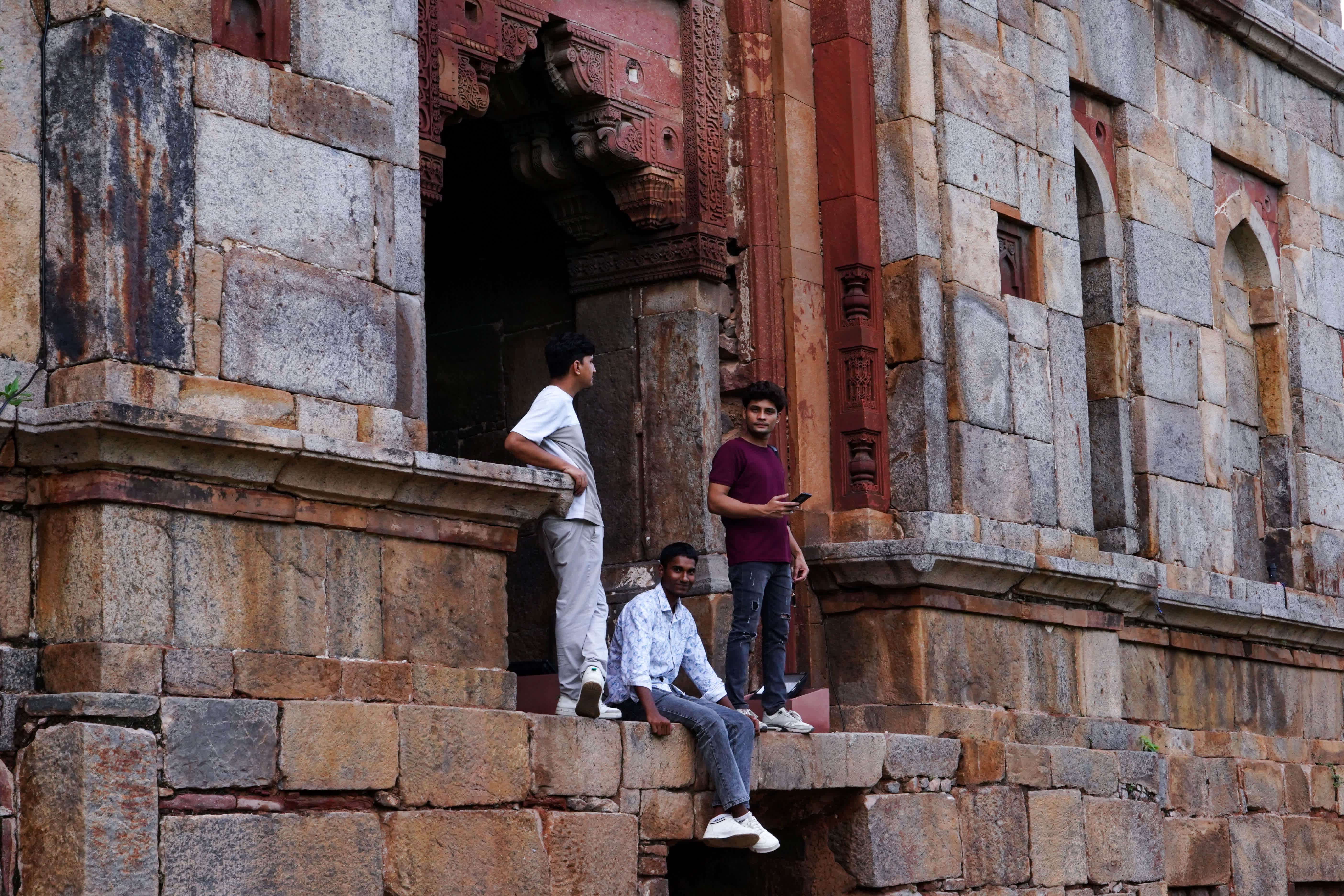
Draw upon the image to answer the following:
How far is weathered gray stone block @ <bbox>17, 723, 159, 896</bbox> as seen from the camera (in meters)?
5.58

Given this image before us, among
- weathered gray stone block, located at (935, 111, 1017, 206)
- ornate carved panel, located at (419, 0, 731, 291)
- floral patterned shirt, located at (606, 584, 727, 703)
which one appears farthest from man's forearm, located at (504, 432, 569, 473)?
weathered gray stone block, located at (935, 111, 1017, 206)

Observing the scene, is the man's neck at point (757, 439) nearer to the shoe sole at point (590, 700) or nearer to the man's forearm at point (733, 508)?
the man's forearm at point (733, 508)

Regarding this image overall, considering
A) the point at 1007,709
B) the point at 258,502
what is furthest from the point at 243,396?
the point at 1007,709

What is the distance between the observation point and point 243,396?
6359 mm

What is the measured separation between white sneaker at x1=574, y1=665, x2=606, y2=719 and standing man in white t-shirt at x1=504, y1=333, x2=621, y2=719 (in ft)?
0.12

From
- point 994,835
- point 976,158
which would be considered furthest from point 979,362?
point 994,835

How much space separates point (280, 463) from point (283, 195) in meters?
0.95

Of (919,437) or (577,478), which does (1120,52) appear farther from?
(577,478)

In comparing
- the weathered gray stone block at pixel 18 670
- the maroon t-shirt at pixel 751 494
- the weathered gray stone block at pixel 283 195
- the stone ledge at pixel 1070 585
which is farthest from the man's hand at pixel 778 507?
the weathered gray stone block at pixel 18 670

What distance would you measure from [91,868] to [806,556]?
4.41 metres

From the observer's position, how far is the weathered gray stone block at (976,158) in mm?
9828

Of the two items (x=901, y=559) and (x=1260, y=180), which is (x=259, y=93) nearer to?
(x=901, y=559)

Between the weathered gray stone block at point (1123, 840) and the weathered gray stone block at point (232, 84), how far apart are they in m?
5.63

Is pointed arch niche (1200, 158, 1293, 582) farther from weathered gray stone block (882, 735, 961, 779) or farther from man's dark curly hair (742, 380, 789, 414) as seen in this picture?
man's dark curly hair (742, 380, 789, 414)
